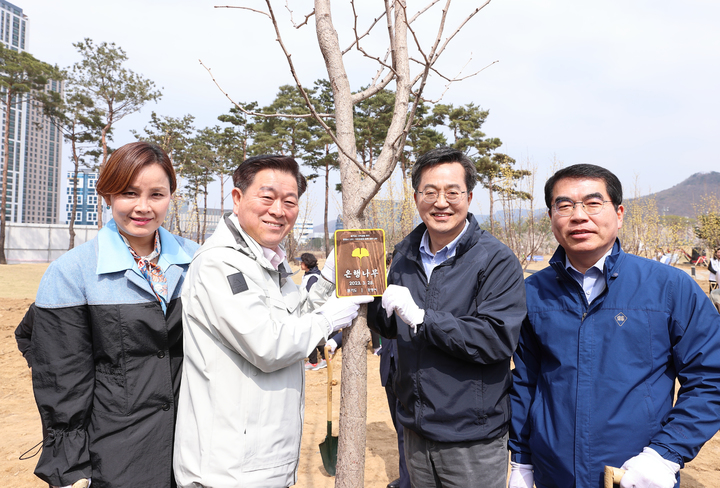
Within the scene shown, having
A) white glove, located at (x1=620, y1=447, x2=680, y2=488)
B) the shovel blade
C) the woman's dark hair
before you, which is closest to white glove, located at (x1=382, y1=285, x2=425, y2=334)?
white glove, located at (x1=620, y1=447, x2=680, y2=488)

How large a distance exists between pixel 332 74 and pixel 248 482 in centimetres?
198

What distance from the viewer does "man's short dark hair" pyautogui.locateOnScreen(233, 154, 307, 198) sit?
1.76m

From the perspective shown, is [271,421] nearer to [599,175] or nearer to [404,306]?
[404,306]

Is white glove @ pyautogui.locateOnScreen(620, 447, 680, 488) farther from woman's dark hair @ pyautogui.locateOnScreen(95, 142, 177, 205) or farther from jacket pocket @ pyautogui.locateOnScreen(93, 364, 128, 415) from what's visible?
woman's dark hair @ pyautogui.locateOnScreen(95, 142, 177, 205)

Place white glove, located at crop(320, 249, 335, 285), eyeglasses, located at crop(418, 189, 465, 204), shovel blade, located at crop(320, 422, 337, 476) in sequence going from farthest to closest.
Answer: shovel blade, located at crop(320, 422, 337, 476), white glove, located at crop(320, 249, 335, 285), eyeglasses, located at crop(418, 189, 465, 204)

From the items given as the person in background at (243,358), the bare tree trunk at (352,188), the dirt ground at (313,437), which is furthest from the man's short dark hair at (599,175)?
the dirt ground at (313,437)

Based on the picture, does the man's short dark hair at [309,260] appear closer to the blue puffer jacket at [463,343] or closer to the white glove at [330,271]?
the white glove at [330,271]

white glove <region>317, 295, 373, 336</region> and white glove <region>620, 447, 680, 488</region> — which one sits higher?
white glove <region>317, 295, 373, 336</region>

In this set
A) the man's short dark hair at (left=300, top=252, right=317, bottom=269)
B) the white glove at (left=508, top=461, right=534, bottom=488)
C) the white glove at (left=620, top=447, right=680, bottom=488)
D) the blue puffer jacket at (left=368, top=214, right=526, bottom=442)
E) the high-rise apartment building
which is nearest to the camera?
the white glove at (left=620, top=447, right=680, bottom=488)

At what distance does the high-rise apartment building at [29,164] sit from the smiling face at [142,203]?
11415 cm

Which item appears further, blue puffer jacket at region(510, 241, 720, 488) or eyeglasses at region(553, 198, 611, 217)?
eyeglasses at region(553, 198, 611, 217)

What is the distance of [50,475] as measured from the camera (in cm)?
146

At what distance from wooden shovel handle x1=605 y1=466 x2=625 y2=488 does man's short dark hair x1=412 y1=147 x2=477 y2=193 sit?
1.21 m

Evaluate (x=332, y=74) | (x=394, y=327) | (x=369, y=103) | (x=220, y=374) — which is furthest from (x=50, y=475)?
(x=369, y=103)
